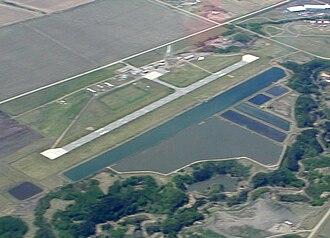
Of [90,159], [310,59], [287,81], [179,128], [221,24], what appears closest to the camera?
[90,159]

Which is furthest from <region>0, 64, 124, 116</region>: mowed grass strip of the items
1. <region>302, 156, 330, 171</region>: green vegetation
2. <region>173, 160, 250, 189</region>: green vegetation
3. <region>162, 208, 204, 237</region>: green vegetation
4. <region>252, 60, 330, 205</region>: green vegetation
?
<region>302, 156, 330, 171</region>: green vegetation

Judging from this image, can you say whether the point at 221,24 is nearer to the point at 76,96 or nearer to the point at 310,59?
the point at 310,59

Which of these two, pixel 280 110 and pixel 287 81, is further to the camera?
pixel 287 81

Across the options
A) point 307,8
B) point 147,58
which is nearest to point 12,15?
point 147,58

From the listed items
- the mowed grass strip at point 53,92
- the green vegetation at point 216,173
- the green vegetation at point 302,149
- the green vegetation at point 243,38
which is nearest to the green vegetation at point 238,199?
the green vegetation at point 216,173

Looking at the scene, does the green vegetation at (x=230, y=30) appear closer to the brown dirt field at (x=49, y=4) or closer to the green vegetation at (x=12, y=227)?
the brown dirt field at (x=49, y=4)

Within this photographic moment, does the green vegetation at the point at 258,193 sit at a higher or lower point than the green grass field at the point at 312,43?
lower

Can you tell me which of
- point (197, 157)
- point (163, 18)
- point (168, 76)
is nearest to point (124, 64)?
point (168, 76)

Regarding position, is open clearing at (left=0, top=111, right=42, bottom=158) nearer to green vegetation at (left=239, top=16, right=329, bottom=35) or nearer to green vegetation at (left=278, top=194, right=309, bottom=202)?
green vegetation at (left=278, top=194, right=309, bottom=202)
